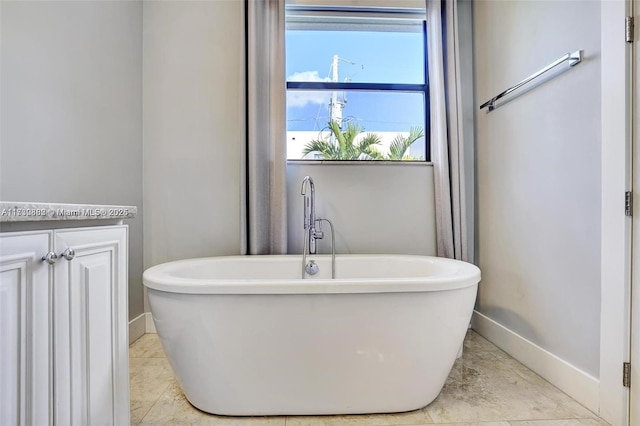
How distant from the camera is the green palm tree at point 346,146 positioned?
2.25 meters

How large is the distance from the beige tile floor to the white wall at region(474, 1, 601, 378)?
0.63 feet

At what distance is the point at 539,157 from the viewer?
161 centimetres

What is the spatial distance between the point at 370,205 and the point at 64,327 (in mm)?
1768

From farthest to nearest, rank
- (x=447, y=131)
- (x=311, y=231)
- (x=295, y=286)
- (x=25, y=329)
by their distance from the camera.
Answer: (x=447, y=131) → (x=311, y=231) → (x=295, y=286) → (x=25, y=329)

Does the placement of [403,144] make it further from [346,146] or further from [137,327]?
[137,327]

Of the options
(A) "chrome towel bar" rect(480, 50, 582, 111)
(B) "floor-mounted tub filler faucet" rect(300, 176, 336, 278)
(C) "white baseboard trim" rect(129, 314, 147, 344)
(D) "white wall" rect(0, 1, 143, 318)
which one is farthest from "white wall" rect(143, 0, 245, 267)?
(A) "chrome towel bar" rect(480, 50, 582, 111)

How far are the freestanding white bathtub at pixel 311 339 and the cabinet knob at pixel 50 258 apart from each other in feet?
1.66

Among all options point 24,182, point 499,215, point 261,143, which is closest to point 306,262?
point 261,143

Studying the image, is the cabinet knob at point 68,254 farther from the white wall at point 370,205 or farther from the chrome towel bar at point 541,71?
the chrome towel bar at point 541,71

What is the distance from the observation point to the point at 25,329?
61 cm

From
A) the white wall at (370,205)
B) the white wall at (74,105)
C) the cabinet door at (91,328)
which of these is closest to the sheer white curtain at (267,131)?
the white wall at (370,205)

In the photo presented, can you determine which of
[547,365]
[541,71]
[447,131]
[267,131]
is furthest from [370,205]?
[547,365]

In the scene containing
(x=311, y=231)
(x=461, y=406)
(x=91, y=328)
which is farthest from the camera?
(x=311, y=231)

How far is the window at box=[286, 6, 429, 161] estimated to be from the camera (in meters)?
2.27
